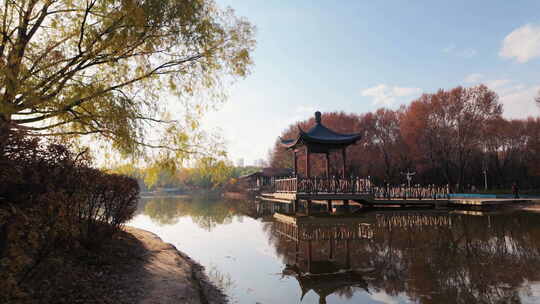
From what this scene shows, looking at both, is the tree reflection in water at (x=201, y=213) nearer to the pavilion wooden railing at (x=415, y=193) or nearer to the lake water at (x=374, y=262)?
the lake water at (x=374, y=262)

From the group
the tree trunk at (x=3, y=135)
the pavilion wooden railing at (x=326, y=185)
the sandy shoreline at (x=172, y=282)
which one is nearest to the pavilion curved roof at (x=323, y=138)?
the pavilion wooden railing at (x=326, y=185)

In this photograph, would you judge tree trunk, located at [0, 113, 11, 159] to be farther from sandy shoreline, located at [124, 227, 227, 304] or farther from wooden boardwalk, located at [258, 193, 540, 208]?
wooden boardwalk, located at [258, 193, 540, 208]

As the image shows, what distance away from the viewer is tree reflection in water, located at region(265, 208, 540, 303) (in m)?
6.25

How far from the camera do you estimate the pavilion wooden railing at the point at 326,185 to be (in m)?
19.4

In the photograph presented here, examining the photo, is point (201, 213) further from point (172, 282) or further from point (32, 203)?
point (32, 203)

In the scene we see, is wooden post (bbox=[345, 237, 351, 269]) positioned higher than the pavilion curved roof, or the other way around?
the pavilion curved roof

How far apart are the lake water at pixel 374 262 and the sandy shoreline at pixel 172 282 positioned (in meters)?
0.37

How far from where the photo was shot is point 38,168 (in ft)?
14.4

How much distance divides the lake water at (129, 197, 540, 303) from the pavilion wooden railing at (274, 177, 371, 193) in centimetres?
455

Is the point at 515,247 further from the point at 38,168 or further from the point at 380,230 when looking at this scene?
the point at 38,168

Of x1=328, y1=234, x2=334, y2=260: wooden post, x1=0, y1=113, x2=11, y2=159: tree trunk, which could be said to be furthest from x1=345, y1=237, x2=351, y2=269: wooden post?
x1=0, y1=113, x2=11, y2=159: tree trunk

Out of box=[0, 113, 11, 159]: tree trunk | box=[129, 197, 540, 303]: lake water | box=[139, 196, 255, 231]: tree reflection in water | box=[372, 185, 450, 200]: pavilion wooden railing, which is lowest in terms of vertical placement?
box=[139, 196, 255, 231]: tree reflection in water

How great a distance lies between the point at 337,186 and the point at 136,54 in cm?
1546

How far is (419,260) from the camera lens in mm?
8414
